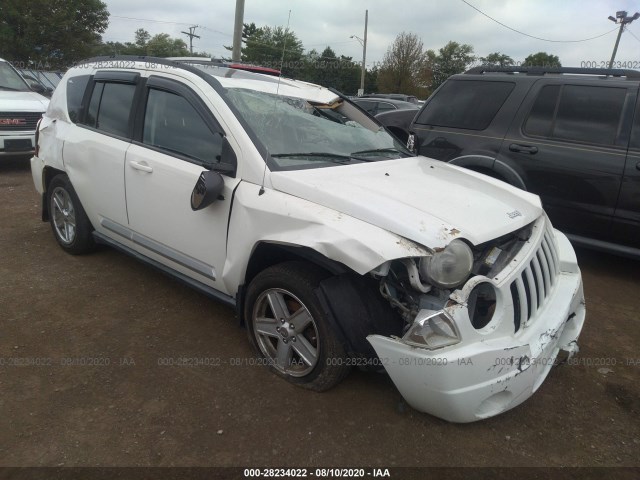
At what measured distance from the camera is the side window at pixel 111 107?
366 cm

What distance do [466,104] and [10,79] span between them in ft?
28.4

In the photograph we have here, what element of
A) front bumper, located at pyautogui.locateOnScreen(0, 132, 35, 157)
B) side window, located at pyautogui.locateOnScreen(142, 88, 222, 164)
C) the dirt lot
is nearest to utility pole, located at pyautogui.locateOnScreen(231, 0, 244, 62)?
front bumper, located at pyautogui.locateOnScreen(0, 132, 35, 157)

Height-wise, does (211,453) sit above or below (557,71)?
below

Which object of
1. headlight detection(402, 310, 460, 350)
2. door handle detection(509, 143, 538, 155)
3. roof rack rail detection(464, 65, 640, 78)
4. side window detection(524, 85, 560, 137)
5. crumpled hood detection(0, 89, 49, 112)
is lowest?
headlight detection(402, 310, 460, 350)

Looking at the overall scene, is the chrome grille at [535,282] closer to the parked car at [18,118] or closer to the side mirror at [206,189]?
the side mirror at [206,189]

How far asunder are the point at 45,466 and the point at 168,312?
1519 mm

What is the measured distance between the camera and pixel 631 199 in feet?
14.0

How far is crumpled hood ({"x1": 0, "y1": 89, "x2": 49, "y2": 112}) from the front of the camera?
809 cm

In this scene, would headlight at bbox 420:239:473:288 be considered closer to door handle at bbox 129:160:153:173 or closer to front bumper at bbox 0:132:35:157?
door handle at bbox 129:160:153:173

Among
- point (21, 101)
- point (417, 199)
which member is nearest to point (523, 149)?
point (417, 199)

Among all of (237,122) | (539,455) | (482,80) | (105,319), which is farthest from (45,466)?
(482,80)

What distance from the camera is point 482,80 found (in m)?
5.25

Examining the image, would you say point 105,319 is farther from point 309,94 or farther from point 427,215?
point 427,215

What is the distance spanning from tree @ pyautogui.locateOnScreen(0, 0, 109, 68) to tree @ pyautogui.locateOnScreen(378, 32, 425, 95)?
79.2 feet
